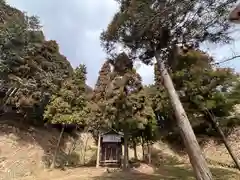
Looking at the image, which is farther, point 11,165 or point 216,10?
point 11,165

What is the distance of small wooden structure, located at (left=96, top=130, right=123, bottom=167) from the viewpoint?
1800 centimetres

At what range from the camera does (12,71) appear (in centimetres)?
1797

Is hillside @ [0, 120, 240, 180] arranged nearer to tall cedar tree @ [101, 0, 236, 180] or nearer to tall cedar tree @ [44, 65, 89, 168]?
tall cedar tree @ [44, 65, 89, 168]

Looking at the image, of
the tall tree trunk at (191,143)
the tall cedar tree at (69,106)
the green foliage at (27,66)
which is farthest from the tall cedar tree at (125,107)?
the tall tree trunk at (191,143)

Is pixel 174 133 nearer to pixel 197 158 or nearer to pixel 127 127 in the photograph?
pixel 127 127

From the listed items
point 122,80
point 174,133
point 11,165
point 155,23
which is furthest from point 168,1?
point 174,133

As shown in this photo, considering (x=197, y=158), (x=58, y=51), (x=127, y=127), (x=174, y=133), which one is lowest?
(x=197, y=158)

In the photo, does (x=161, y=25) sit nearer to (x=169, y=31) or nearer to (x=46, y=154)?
(x=169, y=31)

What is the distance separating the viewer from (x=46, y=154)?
1794 centimetres

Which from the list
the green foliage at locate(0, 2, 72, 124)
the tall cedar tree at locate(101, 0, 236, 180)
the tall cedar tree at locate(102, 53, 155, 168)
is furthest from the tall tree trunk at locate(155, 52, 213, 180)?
the green foliage at locate(0, 2, 72, 124)

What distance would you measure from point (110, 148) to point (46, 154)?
4.49m

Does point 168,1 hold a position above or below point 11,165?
above

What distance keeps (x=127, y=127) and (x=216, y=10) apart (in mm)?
10355

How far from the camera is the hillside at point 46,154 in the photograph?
1497 cm
